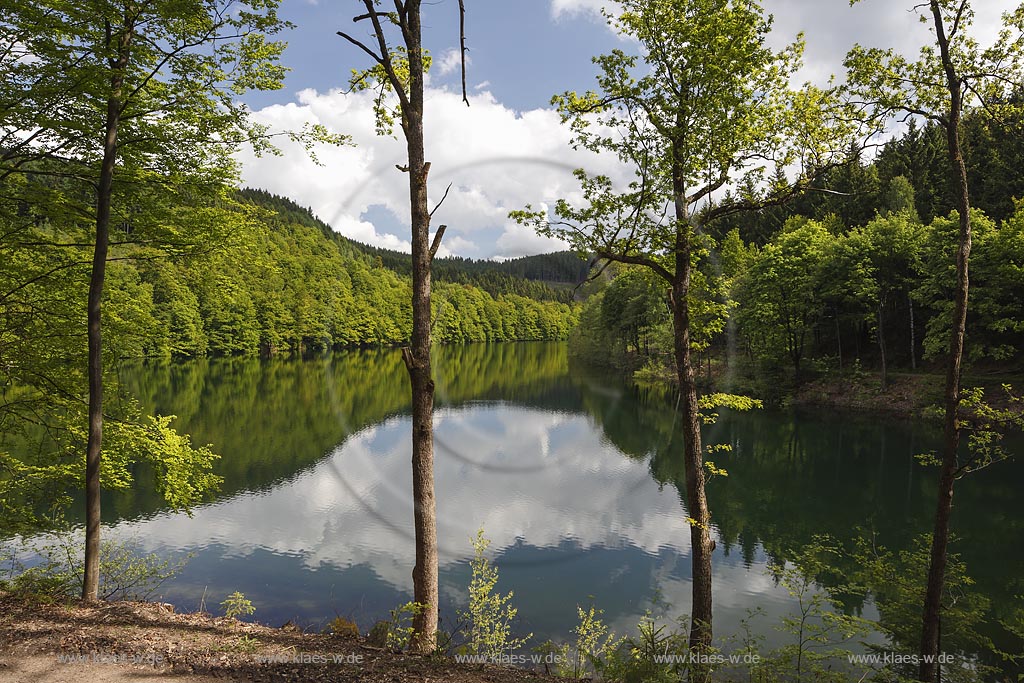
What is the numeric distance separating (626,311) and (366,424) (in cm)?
2853

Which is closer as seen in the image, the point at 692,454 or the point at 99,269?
the point at 99,269

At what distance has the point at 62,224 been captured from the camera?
8922mm

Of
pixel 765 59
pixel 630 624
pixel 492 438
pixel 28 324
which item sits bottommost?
pixel 630 624

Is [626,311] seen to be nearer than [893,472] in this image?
No

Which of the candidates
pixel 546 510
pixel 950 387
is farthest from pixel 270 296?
pixel 950 387

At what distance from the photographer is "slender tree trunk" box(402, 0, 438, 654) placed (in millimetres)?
7270

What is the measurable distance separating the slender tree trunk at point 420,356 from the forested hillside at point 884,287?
68.0 feet

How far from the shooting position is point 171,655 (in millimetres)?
6742

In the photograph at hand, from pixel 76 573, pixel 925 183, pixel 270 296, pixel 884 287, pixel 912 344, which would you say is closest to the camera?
pixel 76 573

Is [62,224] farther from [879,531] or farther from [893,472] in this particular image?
[893,472]

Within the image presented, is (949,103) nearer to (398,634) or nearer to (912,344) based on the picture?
(398,634)

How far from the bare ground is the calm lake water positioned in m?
3.93

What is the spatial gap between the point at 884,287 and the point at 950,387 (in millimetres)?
36091

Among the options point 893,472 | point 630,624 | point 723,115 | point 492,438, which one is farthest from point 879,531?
point 723,115
